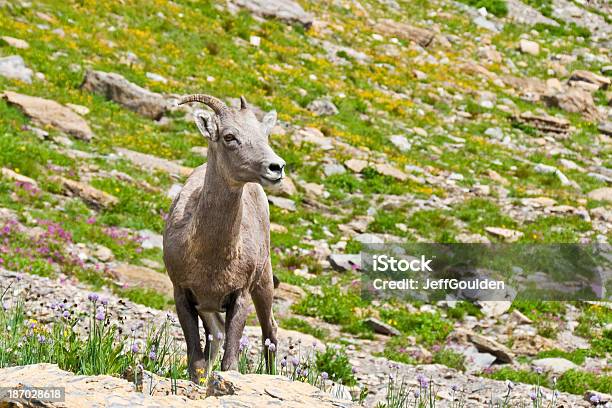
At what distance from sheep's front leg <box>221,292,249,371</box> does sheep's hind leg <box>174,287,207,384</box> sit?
0.23 meters

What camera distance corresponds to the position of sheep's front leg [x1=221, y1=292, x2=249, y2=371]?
6.63m

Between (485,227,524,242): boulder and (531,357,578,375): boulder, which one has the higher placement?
(485,227,524,242): boulder

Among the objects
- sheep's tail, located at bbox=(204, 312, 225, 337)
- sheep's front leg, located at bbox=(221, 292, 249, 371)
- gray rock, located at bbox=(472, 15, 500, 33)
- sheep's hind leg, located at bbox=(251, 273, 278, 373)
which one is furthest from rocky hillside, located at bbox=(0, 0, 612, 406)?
sheep's front leg, located at bbox=(221, 292, 249, 371)

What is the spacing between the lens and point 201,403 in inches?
178

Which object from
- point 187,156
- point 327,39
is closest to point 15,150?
point 187,156

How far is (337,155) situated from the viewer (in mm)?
20109

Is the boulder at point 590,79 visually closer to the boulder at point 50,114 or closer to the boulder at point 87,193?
the boulder at point 50,114

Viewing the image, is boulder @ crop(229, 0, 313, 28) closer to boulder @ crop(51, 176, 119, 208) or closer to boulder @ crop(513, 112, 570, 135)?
boulder @ crop(513, 112, 570, 135)

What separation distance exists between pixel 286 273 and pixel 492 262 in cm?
432

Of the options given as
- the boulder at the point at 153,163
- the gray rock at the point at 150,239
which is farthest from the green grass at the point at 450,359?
the boulder at the point at 153,163

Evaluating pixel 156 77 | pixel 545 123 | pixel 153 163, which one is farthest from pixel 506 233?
pixel 545 123

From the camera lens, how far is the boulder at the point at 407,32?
107 feet

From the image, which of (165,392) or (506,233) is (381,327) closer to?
(506,233)

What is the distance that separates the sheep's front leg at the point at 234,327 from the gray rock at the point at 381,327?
227 inches
